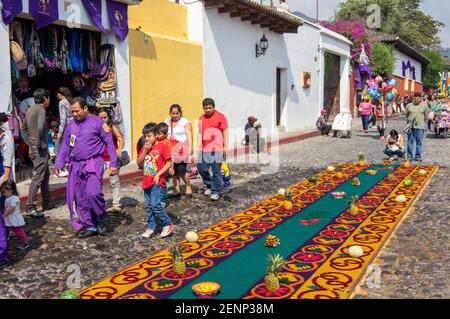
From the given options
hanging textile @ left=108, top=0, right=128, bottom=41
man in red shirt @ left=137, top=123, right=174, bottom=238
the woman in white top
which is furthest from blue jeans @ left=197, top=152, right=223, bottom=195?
hanging textile @ left=108, top=0, right=128, bottom=41

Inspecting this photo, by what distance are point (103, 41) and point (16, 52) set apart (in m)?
2.62

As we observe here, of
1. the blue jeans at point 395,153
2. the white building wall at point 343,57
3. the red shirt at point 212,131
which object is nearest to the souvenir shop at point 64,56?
the red shirt at point 212,131

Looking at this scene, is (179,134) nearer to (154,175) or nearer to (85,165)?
(154,175)

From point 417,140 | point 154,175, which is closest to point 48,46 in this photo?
point 154,175

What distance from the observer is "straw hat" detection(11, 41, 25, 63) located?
8.52 meters

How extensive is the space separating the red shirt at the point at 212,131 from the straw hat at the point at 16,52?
Result: 3524 millimetres

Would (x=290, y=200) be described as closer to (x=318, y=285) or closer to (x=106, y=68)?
(x=318, y=285)

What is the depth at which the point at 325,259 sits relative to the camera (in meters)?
4.98

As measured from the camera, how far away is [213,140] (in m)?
7.80

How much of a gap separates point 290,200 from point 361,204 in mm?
1102

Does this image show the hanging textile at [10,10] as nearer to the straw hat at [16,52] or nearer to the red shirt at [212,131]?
the straw hat at [16,52]

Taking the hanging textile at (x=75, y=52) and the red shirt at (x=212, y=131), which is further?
the hanging textile at (x=75, y=52)

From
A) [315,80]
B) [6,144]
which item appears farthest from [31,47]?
[315,80]

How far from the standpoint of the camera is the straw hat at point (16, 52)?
8.52 metres
